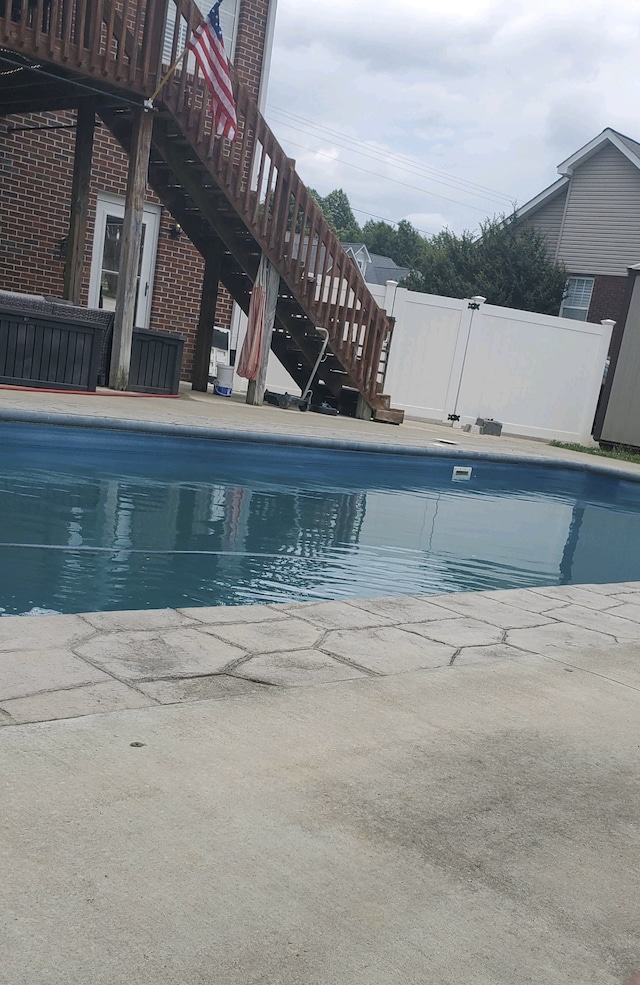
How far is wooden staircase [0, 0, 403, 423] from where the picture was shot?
902 centimetres

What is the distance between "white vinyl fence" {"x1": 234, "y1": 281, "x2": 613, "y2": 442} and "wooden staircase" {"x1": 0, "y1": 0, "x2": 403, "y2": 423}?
1.65m

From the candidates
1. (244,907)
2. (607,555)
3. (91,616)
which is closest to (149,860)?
(244,907)

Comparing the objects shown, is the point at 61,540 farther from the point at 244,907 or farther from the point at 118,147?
the point at 118,147

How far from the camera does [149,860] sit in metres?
1.83

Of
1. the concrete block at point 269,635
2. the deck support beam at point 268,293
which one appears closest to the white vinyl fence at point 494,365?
the deck support beam at point 268,293

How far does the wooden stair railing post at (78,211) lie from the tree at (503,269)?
15.4 meters

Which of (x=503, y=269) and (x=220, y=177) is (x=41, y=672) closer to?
(x=220, y=177)

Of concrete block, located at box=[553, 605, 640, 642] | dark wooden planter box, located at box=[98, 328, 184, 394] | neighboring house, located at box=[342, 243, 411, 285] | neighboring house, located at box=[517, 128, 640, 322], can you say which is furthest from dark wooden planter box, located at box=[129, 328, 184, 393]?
neighboring house, located at box=[342, 243, 411, 285]

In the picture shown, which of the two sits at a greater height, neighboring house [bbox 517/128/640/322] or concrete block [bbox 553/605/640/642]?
neighboring house [bbox 517/128/640/322]

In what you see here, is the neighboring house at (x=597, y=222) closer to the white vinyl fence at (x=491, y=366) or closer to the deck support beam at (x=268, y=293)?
the white vinyl fence at (x=491, y=366)

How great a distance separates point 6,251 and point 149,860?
1115cm

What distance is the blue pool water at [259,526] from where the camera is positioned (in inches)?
179

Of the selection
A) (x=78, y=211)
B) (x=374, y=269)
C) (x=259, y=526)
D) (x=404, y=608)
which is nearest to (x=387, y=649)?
(x=404, y=608)

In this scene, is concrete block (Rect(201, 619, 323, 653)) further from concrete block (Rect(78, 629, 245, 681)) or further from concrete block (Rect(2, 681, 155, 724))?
concrete block (Rect(2, 681, 155, 724))
